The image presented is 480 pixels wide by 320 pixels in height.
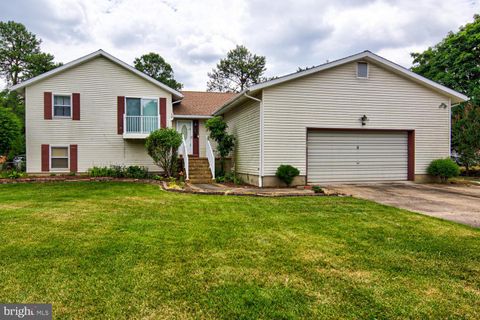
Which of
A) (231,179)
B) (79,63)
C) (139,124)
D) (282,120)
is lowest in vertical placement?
(231,179)

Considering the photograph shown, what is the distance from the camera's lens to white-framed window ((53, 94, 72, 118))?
44.0 ft

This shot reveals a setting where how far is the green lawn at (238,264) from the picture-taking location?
7.88 ft

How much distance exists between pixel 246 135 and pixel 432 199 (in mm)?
6760

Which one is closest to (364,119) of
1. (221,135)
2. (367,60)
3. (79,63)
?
(367,60)

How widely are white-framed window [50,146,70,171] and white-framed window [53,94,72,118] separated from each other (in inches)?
59.5

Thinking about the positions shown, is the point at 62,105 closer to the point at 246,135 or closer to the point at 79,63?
the point at 79,63

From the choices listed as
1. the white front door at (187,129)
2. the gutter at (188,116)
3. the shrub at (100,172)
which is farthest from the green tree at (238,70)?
the shrub at (100,172)

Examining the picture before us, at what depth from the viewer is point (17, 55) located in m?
27.9

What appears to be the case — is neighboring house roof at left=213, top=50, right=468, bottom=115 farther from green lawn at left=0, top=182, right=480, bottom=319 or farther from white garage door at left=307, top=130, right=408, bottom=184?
green lawn at left=0, top=182, right=480, bottom=319

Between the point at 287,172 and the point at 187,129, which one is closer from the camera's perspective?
the point at 287,172

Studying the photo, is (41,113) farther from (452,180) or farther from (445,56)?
(445,56)

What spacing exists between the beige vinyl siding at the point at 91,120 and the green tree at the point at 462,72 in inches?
614

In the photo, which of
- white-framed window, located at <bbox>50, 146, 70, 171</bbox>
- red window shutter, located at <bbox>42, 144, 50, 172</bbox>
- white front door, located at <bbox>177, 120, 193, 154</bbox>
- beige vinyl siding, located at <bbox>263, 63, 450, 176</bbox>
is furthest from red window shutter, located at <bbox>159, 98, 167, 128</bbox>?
beige vinyl siding, located at <bbox>263, 63, 450, 176</bbox>

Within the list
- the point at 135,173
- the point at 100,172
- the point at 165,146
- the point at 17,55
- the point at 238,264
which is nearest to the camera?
the point at 238,264
